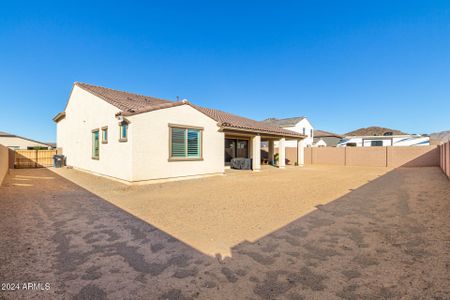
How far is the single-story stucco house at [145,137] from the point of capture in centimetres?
955

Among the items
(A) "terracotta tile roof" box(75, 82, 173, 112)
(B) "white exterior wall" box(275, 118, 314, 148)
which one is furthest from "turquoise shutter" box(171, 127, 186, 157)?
(B) "white exterior wall" box(275, 118, 314, 148)

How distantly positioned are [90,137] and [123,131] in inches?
199

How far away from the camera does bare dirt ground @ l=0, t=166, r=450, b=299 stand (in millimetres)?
2541

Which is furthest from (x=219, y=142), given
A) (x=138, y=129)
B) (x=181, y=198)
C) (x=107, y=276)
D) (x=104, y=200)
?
(x=107, y=276)

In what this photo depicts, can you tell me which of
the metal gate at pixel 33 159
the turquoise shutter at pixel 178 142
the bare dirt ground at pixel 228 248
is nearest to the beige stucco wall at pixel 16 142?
the metal gate at pixel 33 159

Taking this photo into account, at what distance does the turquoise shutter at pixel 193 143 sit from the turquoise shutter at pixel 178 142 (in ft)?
1.20

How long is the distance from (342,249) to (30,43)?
18.0 m

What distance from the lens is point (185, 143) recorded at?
11188mm

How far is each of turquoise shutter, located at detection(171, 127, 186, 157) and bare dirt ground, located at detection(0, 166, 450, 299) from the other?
166 inches

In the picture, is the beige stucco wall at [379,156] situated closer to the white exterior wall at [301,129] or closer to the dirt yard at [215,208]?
the white exterior wall at [301,129]

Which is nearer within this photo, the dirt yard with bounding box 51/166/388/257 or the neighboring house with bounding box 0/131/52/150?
the dirt yard with bounding box 51/166/388/257

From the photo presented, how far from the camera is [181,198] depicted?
7266 mm

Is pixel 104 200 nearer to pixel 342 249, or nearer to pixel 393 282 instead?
pixel 342 249

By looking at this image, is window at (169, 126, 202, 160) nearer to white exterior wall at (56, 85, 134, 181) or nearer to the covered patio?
white exterior wall at (56, 85, 134, 181)
